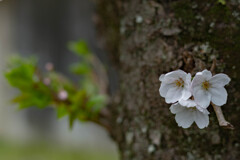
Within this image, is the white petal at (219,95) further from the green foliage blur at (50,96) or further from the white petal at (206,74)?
the green foliage blur at (50,96)

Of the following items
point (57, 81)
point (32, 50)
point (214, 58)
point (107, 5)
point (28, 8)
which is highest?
point (28, 8)

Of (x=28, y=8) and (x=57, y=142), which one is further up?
(x=28, y=8)

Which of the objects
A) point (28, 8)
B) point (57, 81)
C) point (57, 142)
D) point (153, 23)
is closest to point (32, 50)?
point (28, 8)

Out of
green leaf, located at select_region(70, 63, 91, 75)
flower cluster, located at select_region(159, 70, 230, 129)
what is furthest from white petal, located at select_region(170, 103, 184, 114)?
green leaf, located at select_region(70, 63, 91, 75)

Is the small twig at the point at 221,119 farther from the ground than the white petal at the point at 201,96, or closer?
closer

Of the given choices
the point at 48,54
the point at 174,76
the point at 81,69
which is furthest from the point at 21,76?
the point at 48,54

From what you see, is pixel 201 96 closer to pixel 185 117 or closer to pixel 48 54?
pixel 185 117

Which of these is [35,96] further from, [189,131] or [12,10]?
[12,10]

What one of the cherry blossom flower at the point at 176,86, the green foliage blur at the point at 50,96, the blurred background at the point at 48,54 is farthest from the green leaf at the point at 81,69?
the blurred background at the point at 48,54
